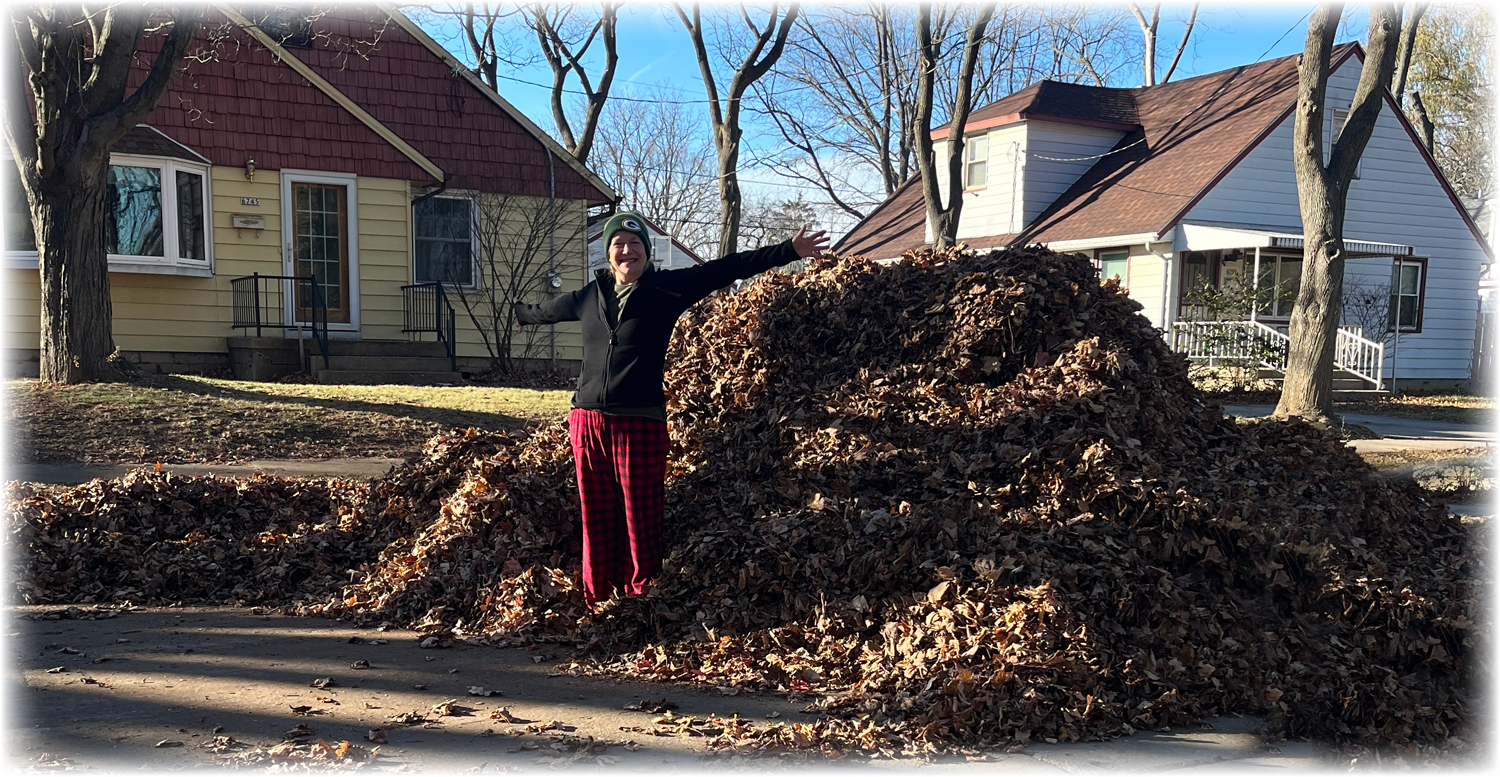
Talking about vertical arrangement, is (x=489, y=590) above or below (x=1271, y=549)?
below

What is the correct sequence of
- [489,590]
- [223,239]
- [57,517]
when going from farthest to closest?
[223,239]
[57,517]
[489,590]

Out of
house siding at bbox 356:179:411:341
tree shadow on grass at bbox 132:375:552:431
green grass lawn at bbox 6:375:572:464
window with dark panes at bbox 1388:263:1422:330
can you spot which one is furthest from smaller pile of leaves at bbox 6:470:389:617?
window with dark panes at bbox 1388:263:1422:330

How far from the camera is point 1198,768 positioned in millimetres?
3312

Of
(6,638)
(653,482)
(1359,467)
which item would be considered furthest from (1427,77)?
(6,638)

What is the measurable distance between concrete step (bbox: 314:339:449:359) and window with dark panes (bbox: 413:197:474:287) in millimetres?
1359

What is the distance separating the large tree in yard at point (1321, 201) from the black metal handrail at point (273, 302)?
1222 cm

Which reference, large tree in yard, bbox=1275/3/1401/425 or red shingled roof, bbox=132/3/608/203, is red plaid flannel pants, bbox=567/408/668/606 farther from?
red shingled roof, bbox=132/3/608/203

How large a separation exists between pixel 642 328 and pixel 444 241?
13225 mm

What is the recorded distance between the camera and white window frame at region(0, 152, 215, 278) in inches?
536

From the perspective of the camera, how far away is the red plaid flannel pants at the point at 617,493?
15.1 feet

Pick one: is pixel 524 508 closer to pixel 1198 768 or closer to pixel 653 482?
pixel 653 482

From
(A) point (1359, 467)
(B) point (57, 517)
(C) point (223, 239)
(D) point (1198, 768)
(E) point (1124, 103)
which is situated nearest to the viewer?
(D) point (1198, 768)

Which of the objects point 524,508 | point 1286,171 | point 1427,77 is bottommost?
point 524,508

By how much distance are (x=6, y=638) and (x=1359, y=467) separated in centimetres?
641
